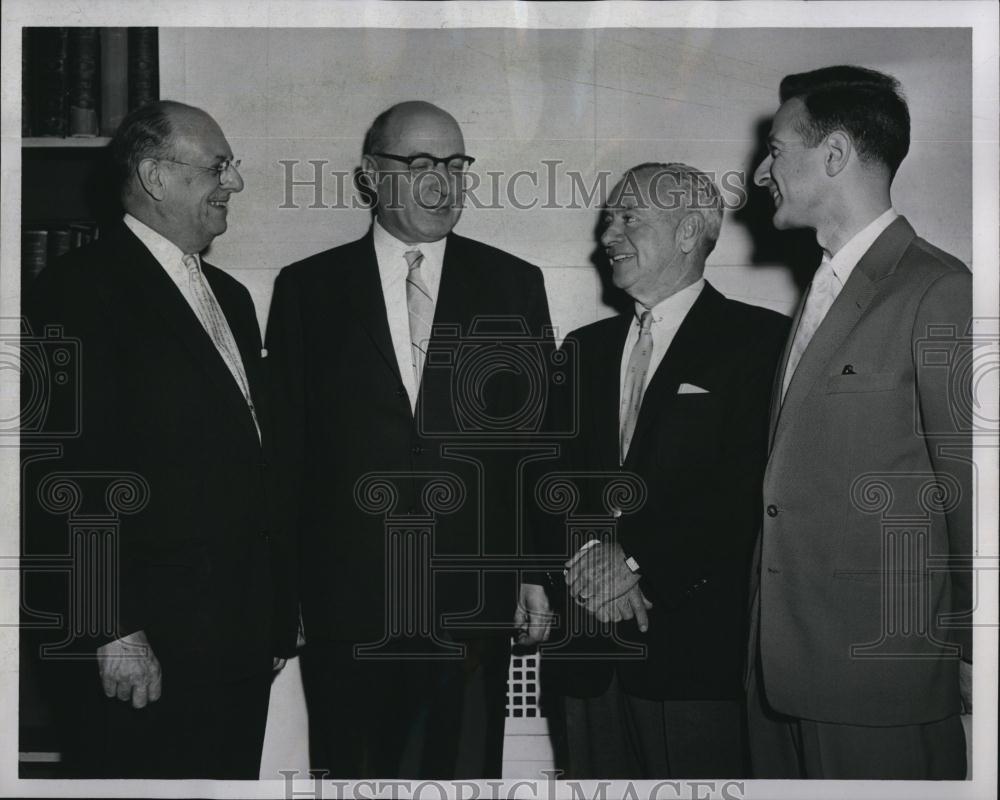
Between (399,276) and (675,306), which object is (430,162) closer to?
(399,276)

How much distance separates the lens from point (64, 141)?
8.89 ft

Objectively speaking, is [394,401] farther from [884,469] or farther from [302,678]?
[884,469]

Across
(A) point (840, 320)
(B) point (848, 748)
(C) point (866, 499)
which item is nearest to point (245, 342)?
(A) point (840, 320)

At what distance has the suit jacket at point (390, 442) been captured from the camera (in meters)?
2.66

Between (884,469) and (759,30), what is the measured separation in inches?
42.8

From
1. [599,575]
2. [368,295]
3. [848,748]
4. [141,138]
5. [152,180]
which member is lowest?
[848,748]

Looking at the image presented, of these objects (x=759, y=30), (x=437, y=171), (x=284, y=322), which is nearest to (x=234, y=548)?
(x=284, y=322)

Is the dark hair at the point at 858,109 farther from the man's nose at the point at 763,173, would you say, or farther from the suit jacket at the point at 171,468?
the suit jacket at the point at 171,468

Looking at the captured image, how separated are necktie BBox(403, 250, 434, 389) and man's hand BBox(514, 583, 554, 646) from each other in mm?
585

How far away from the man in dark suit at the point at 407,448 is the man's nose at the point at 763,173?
0.57 m

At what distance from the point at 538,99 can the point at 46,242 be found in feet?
4.05

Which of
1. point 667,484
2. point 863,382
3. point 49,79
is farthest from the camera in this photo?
point 49,79

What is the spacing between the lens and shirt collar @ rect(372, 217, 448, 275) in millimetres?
2701

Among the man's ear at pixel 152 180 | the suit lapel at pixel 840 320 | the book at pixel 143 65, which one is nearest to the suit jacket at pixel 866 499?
the suit lapel at pixel 840 320
